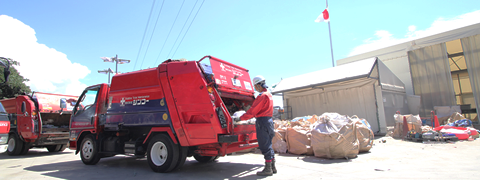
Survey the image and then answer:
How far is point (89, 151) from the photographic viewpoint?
245 inches

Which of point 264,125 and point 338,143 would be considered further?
point 338,143

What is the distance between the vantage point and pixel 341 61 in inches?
969

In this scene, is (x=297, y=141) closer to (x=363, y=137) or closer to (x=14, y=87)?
(x=363, y=137)

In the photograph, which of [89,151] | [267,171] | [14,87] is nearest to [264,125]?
[267,171]

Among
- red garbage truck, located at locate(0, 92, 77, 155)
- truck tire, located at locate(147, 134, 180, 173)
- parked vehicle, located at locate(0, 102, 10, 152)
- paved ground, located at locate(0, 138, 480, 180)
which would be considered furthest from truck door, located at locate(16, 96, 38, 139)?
truck tire, located at locate(147, 134, 180, 173)

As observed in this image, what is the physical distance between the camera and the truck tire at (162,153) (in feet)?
15.3

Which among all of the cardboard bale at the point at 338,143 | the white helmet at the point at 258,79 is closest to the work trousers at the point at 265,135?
the white helmet at the point at 258,79

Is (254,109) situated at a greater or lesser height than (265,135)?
greater

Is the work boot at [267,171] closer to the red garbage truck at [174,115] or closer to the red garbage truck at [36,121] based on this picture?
the red garbage truck at [174,115]

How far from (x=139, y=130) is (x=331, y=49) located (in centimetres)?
2061

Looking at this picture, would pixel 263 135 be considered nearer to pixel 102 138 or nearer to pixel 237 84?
pixel 237 84

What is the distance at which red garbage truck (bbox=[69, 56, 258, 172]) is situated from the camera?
14.4ft

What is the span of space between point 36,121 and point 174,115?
7.05m

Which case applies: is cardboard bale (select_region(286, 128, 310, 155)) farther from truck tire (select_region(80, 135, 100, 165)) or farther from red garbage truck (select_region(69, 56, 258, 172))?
truck tire (select_region(80, 135, 100, 165))
